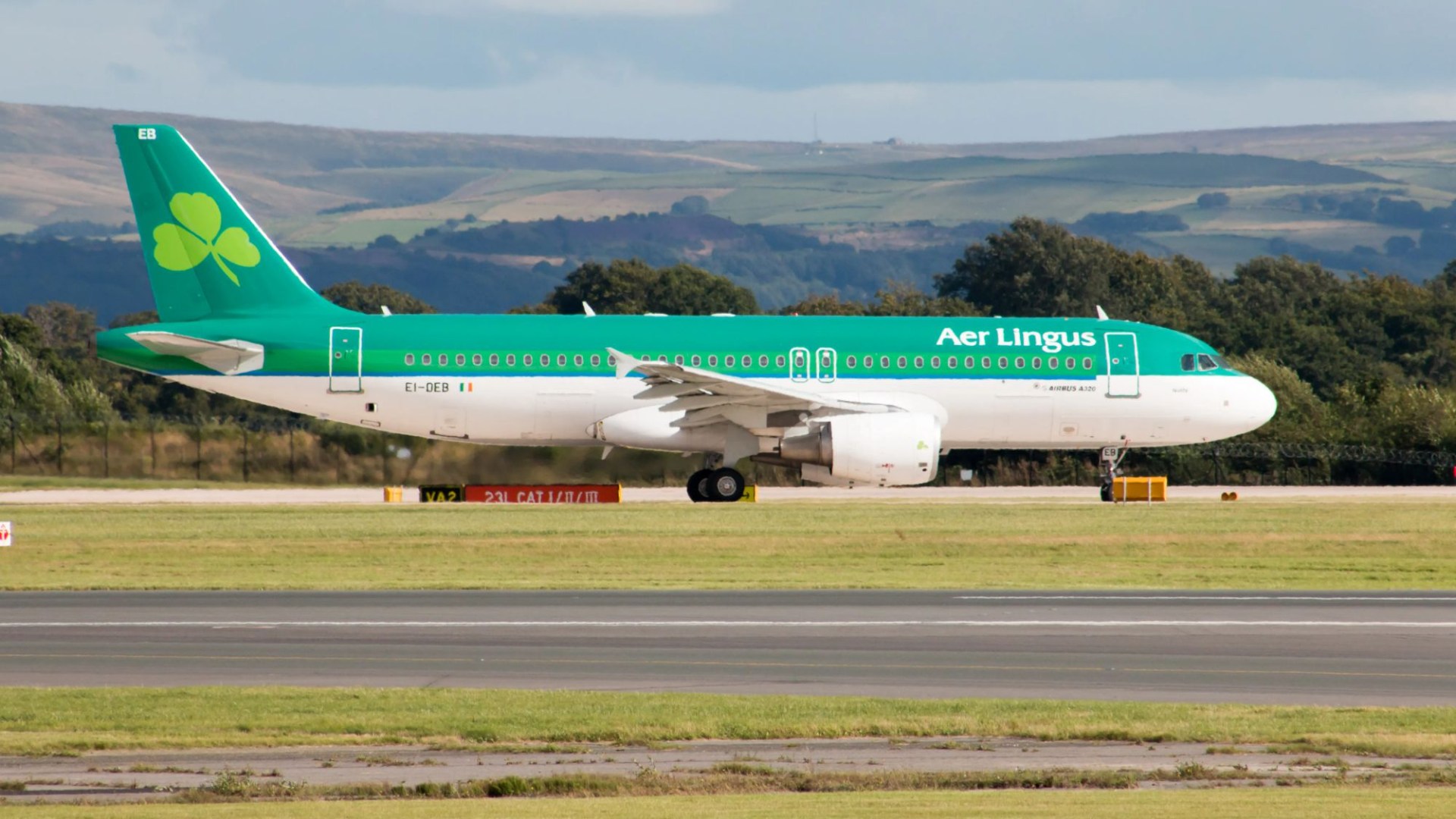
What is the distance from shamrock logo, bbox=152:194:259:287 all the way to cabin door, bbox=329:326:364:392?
2378mm

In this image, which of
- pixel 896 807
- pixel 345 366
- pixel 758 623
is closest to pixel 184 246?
pixel 345 366

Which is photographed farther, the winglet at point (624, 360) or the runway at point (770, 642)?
the winglet at point (624, 360)

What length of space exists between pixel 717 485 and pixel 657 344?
309 cm

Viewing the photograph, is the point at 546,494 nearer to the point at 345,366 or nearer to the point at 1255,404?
the point at 345,366

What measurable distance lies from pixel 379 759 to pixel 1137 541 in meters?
19.3

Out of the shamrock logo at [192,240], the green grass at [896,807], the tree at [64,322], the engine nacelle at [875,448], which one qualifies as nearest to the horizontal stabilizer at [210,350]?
the shamrock logo at [192,240]

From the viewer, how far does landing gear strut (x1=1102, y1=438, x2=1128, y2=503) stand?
125ft

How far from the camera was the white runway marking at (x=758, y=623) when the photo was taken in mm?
19625

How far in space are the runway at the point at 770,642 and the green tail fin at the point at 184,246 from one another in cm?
1321

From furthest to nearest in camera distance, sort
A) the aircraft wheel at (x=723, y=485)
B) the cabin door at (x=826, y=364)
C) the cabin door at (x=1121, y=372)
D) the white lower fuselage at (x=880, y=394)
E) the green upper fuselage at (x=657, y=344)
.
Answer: the cabin door at (x=1121, y=372)
the aircraft wheel at (x=723, y=485)
the cabin door at (x=826, y=364)
the white lower fuselage at (x=880, y=394)
the green upper fuselage at (x=657, y=344)

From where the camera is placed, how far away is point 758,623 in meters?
20.0

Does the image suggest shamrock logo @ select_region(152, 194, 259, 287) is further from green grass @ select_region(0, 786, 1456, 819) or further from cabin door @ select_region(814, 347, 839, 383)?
green grass @ select_region(0, 786, 1456, 819)

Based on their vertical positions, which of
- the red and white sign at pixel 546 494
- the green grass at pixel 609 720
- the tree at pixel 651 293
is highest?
the tree at pixel 651 293

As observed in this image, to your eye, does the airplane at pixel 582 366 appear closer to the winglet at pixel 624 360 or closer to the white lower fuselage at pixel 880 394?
the white lower fuselage at pixel 880 394
